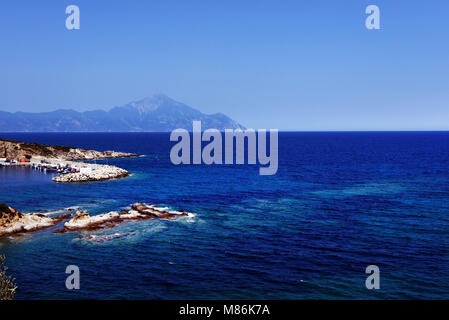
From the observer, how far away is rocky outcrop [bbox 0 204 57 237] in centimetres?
4766

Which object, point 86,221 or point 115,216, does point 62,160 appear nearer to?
point 115,216

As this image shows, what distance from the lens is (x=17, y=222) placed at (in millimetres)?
48969

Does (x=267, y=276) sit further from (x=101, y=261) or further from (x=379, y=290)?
(x=101, y=261)

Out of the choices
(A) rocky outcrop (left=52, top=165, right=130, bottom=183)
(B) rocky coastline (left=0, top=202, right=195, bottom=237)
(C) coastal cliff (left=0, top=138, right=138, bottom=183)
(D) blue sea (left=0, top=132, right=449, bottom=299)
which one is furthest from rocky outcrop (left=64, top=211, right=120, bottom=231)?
(C) coastal cliff (left=0, top=138, right=138, bottom=183)

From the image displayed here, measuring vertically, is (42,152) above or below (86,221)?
above

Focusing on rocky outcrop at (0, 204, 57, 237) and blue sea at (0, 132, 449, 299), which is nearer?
blue sea at (0, 132, 449, 299)

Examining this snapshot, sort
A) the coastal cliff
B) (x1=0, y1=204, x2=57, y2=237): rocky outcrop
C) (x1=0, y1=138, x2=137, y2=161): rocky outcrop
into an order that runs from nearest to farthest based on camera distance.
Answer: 1. (x1=0, y1=204, x2=57, y2=237): rocky outcrop
2. the coastal cliff
3. (x1=0, y1=138, x2=137, y2=161): rocky outcrop

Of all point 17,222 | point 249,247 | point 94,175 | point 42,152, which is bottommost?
point 249,247

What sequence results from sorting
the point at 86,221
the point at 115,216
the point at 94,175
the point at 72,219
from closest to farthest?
the point at 86,221, the point at 72,219, the point at 115,216, the point at 94,175

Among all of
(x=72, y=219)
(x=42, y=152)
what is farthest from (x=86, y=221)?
(x=42, y=152)

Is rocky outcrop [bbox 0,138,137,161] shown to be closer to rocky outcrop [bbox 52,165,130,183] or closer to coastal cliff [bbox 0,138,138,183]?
coastal cliff [bbox 0,138,138,183]

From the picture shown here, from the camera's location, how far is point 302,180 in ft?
317

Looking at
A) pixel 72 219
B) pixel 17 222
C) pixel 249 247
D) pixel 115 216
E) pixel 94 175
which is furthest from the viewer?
pixel 94 175

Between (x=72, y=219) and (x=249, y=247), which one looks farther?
(x=72, y=219)
